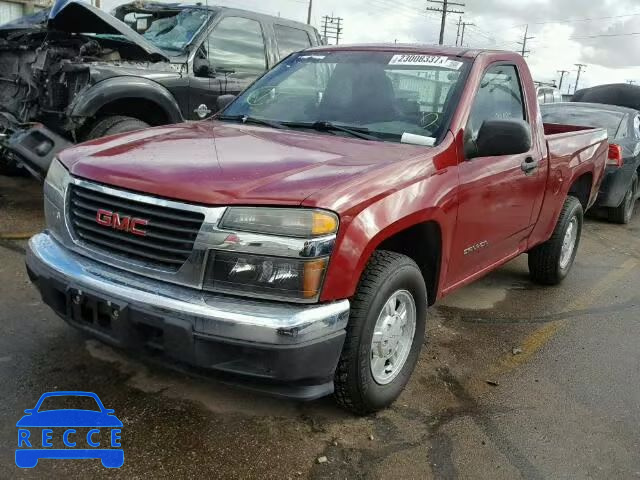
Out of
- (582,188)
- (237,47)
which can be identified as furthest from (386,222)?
(237,47)

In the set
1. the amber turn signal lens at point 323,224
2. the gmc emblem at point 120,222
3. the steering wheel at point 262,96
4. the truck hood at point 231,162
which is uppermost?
the steering wheel at point 262,96

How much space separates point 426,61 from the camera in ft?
12.2

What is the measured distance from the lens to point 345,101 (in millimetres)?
3672

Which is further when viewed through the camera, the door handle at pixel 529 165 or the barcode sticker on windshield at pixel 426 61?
the door handle at pixel 529 165

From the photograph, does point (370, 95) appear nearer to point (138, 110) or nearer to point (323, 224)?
point (323, 224)

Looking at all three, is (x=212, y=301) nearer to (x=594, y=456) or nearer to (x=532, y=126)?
(x=594, y=456)

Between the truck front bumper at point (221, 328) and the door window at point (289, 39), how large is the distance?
514 cm

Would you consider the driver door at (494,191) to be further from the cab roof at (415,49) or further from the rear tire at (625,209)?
the rear tire at (625,209)

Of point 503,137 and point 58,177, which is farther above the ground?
point 503,137

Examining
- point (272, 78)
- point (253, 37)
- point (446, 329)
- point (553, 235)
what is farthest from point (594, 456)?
point (253, 37)

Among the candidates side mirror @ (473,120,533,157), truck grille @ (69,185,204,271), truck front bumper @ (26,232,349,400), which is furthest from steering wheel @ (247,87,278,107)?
truck front bumper @ (26,232,349,400)

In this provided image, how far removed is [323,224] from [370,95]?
1.49 meters

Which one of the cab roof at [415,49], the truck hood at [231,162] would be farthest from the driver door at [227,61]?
the truck hood at [231,162]

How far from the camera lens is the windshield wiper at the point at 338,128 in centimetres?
340
